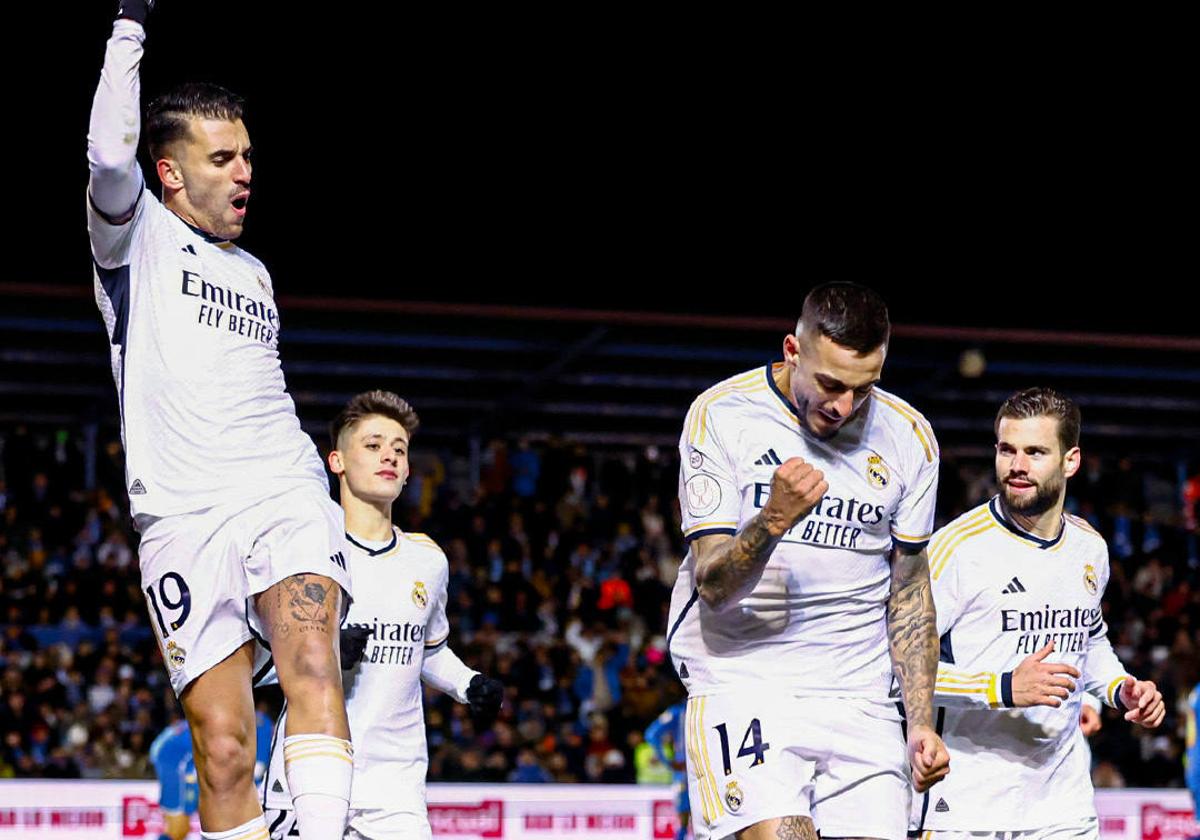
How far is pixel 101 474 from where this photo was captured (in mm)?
20719

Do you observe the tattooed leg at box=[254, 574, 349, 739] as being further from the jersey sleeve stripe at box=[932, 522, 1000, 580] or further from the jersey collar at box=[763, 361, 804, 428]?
the jersey sleeve stripe at box=[932, 522, 1000, 580]

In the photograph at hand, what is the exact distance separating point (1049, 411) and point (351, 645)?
2807 mm

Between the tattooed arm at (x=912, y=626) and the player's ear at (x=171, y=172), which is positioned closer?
the player's ear at (x=171, y=172)

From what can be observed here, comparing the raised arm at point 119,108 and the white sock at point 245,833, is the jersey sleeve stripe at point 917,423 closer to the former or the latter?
the white sock at point 245,833

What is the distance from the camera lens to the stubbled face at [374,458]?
6707mm

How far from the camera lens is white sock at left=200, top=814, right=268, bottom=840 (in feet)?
13.7

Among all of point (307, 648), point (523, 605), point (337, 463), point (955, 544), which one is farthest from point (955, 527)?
point (523, 605)

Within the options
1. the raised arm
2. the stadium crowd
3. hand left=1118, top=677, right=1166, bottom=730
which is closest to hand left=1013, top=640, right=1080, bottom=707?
hand left=1118, top=677, right=1166, bottom=730

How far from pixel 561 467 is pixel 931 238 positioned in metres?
7.94

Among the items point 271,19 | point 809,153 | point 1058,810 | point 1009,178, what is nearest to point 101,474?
point 271,19

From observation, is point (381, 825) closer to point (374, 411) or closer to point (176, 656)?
point (374, 411)

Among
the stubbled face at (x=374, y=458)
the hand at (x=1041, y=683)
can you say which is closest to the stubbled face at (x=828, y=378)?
the hand at (x=1041, y=683)

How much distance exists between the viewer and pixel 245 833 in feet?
13.8

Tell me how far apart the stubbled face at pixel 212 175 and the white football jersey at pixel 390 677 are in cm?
174
